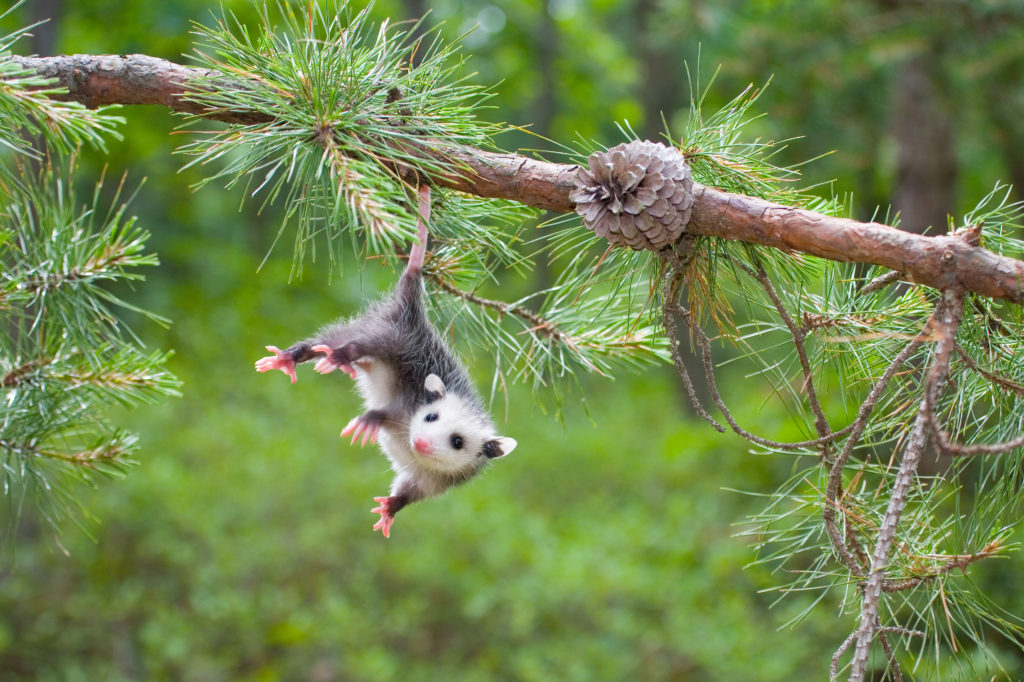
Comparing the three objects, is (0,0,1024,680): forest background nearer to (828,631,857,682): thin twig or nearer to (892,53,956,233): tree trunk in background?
(892,53,956,233): tree trunk in background

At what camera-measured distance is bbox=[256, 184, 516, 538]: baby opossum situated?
195cm

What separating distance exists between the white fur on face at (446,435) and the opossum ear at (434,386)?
2 cm

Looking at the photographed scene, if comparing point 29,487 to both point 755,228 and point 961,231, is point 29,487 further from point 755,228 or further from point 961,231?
point 961,231

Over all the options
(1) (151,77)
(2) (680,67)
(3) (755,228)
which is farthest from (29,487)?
(2) (680,67)

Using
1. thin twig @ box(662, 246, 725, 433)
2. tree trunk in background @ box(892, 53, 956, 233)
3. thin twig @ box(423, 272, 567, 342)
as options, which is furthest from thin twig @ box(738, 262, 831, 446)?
tree trunk in background @ box(892, 53, 956, 233)

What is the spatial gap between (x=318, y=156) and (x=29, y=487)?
1.15m

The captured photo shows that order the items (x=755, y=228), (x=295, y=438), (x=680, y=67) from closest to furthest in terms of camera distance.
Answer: (x=755, y=228) < (x=295, y=438) < (x=680, y=67)

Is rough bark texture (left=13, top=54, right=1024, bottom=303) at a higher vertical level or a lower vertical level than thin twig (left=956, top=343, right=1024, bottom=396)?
higher

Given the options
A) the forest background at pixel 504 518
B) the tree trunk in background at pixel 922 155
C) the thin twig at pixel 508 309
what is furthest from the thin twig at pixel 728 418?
the tree trunk in background at pixel 922 155

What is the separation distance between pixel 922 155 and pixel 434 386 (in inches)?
190

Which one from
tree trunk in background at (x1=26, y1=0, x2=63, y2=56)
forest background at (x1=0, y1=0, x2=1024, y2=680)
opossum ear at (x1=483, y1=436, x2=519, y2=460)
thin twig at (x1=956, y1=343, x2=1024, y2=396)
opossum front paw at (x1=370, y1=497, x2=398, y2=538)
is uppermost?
tree trunk in background at (x1=26, y1=0, x2=63, y2=56)

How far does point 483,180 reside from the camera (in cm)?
155

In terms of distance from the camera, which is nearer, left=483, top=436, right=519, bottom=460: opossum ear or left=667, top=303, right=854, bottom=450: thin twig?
left=667, top=303, right=854, bottom=450: thin twig

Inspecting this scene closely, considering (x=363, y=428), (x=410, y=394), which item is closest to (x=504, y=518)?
(x=410, y=394)
